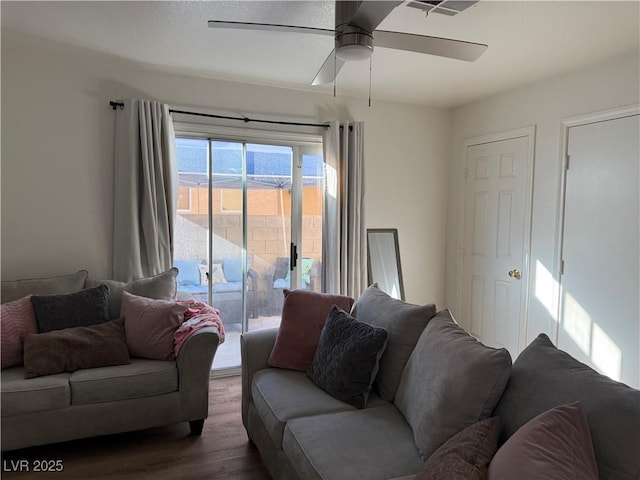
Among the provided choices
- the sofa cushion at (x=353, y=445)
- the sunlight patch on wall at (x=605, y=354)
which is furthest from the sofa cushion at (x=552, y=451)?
the sunlight patch on wall at (x=605, y=354)

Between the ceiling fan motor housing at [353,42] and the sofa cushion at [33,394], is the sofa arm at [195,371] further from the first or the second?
the ceiling fan motor housing at [353,42]

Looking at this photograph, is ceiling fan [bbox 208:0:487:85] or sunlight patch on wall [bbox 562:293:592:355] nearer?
ceiling fan [bbox 208:0:487:85]

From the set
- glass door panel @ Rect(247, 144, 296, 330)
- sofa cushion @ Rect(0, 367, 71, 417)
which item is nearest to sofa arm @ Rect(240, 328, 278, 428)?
sofa cushion @ Rect(0, 367, 71, 417)

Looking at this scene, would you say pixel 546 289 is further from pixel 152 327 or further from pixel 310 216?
pixel 152 327

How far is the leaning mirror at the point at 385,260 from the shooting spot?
423 centimetres

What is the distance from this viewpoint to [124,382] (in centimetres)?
243

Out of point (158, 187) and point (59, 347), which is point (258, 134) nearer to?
point (158, 187)

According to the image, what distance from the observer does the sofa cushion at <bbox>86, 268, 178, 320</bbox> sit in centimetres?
294

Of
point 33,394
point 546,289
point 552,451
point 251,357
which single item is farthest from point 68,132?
point 546,289

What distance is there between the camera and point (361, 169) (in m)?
3.95

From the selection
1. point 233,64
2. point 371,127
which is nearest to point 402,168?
point 371,127

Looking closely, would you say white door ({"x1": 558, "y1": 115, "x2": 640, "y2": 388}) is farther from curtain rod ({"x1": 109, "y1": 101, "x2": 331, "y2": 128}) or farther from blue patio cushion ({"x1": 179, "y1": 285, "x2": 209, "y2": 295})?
blue patio cushion ({"x1": 179, "y1": 285, "x2": 209, "y2": 295})

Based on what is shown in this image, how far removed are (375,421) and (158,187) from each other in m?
2.36

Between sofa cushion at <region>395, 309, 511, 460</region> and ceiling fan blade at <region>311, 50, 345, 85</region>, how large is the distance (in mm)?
1442
